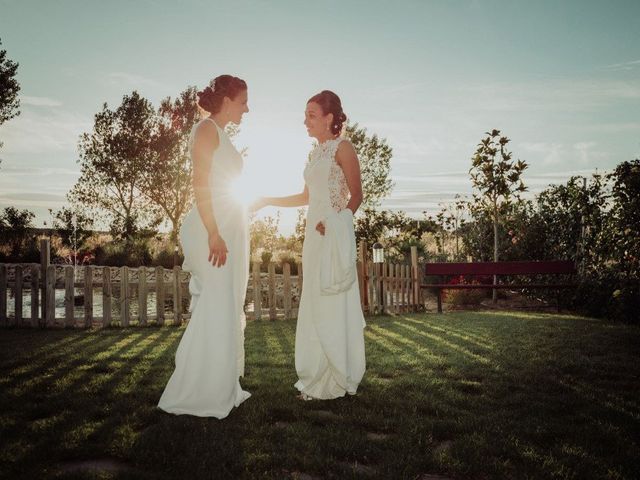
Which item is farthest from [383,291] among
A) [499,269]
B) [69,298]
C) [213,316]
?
[213,316]

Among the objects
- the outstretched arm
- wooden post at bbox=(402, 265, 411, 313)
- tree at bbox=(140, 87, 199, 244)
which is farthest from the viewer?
tree at bbox=(140, 87, 199, 244)

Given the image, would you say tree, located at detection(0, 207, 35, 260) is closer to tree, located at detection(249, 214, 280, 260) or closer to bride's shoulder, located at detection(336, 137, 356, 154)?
tree, located at detection(249, 214, 280, 260)

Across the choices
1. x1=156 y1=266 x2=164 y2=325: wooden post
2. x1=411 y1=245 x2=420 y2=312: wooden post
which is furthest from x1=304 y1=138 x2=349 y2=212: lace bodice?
x1=411 y1=245 x2=420 y2=312: wooden post

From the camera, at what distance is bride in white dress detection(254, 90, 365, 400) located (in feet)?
12.6

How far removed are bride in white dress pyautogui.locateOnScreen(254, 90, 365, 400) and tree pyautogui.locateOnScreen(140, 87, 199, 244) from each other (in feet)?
81.3

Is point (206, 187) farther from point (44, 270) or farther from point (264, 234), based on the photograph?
point (264, 234)

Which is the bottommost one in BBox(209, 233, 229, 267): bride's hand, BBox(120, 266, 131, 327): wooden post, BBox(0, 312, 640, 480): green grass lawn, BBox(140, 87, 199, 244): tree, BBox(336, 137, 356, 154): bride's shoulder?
BBox(0, 312, 640, 480): green grass lawn

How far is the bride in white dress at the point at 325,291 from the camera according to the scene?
12.6ft

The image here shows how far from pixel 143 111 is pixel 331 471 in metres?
29.4

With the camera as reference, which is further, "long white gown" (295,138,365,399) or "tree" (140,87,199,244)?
"tree" (140,87,199,244)

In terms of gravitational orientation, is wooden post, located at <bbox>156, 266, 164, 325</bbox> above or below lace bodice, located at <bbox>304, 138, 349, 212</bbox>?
below

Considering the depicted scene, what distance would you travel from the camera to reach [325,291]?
12.6 ft

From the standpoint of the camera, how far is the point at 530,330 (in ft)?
25.1

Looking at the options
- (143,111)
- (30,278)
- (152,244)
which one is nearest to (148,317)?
(30,278)
